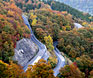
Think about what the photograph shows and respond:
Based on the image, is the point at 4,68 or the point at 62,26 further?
the point at 62,26

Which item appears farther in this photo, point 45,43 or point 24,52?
point 45,43

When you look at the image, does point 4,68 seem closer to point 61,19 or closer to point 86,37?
point 86,37

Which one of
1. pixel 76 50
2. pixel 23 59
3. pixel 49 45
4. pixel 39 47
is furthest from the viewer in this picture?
pixel 76 50

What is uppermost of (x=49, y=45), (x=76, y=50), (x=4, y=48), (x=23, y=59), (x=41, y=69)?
(x=41, y=69)

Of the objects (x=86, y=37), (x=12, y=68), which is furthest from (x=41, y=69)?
(x=86, y=37)

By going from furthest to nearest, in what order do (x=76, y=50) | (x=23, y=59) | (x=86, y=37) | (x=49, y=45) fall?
(x=86, y=37)
(x=76, y=50)
(x=49, y=45)
(x=23, y=59)

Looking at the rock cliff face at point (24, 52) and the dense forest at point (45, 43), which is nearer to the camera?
the dense forest at point (45, 43)

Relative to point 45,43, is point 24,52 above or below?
above

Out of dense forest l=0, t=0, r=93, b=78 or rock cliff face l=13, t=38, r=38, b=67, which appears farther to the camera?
rock cliff face l=13, t=38, r=38, b=67
